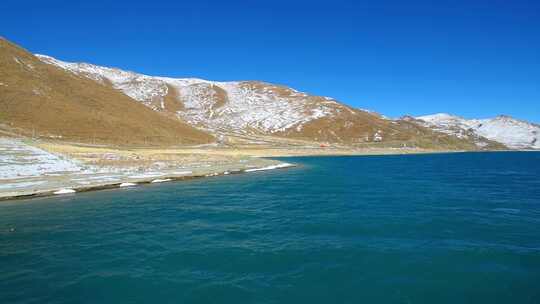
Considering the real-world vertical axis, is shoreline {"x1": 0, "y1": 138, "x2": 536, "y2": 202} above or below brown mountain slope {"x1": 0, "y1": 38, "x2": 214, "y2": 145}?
below

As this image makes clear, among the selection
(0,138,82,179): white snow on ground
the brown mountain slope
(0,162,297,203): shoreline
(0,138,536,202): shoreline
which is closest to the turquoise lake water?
(0,162,297,203): shoreline

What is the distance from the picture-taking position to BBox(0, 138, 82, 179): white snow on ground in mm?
59384

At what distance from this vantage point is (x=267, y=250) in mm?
25641

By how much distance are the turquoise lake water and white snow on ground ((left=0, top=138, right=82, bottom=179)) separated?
20230 millimetres

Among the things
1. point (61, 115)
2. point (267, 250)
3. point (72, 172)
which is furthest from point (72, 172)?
point (61, 115)

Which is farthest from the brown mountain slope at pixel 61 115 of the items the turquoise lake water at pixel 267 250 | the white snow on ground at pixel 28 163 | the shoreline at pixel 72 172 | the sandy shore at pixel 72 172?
the turquoise lake water at pixel 267 250

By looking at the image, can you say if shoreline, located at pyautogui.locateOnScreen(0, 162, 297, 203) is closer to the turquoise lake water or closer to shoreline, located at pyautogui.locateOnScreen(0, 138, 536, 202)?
shoreline, located at pyautogui.locateOnScreen(0, 138, 536, 202)

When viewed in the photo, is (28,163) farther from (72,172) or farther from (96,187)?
(96,187)

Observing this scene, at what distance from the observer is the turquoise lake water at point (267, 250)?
63.0 feet

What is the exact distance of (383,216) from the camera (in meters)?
36.8

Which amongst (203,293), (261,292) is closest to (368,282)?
(261,292)

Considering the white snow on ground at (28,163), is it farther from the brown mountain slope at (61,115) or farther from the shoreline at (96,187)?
the brown mountain slope at (61,115)

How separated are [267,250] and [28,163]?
58030 mm

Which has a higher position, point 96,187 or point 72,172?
point 72,172
